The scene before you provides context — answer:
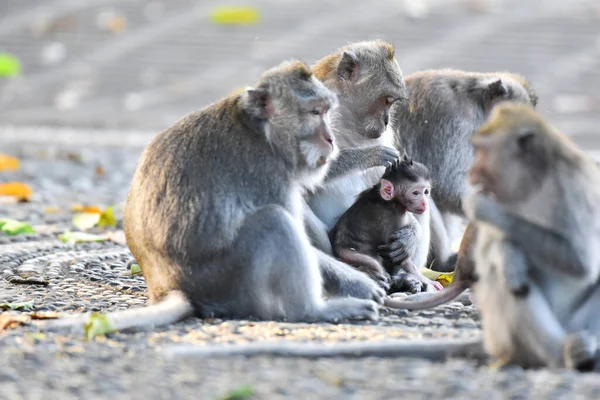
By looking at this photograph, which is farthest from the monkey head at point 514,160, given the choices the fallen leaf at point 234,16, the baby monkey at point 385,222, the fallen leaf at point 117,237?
the fallen leaf at point 234,16

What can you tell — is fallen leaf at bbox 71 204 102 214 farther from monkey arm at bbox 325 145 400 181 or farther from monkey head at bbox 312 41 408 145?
monkey arm at bbox 325 145 400 181

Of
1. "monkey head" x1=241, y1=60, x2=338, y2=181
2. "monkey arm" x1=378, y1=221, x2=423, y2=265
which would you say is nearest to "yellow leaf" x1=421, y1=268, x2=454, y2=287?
"monkey arm" x1=378, y1=221, x2=423, y2=265

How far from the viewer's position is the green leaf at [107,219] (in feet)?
30.4

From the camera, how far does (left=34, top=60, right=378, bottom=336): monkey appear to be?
5.84 m

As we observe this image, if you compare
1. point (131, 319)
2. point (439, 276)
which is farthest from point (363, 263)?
point (131, 319)

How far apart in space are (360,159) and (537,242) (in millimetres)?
2112

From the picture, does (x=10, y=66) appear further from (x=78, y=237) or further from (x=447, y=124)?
(x=447, y=124)

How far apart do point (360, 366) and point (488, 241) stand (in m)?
0.74

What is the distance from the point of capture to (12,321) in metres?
5.73

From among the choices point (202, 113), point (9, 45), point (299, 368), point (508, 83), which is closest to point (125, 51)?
point (9, 45)

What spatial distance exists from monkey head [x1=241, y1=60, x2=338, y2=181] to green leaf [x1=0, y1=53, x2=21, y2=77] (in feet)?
35.1

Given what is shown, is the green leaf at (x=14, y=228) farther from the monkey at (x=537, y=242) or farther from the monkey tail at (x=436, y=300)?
the monkey at (x=537, y=242)

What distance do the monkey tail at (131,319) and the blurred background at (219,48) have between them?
838 centimetres

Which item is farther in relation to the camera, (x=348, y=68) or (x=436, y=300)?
(x=348, y=68)
